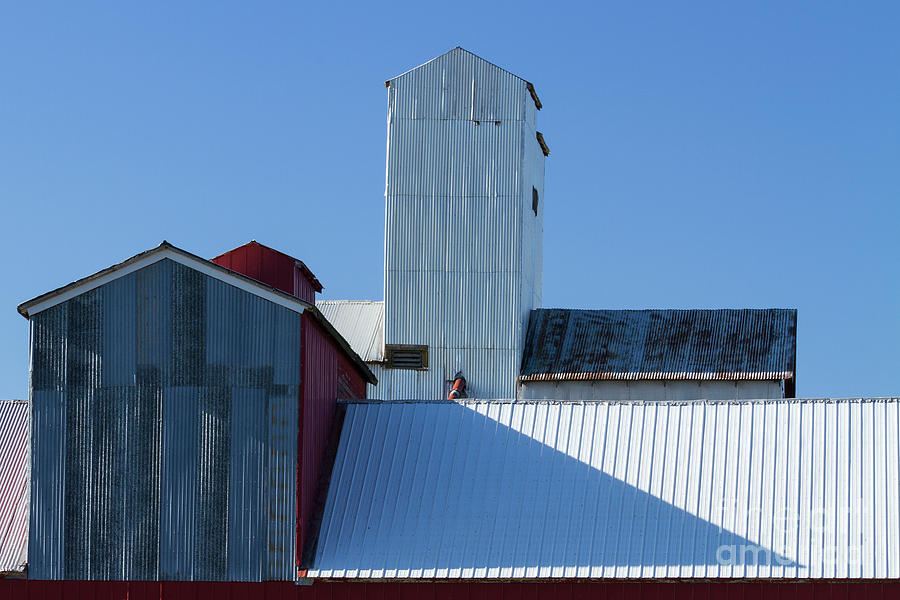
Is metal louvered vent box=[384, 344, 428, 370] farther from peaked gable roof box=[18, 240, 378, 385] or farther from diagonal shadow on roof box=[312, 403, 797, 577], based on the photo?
peaked gable roof box=[18, 240, 378, 385]

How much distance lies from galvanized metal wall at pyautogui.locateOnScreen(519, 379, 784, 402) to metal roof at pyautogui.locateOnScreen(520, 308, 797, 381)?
12.0 inches

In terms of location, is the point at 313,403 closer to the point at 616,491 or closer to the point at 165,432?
the point at 165,432

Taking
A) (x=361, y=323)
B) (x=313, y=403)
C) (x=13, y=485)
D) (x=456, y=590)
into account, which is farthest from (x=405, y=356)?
(x=456, y=590)

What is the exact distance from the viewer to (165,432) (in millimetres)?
31484

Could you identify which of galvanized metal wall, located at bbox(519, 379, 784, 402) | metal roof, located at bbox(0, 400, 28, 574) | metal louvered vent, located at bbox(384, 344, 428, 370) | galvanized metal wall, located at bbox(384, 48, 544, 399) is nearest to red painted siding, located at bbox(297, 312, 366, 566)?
metal roof, located at bbox(0, 400, 28, 574)

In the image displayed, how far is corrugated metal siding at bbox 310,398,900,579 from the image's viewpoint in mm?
29625

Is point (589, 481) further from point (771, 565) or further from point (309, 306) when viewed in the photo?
point (309, 306)

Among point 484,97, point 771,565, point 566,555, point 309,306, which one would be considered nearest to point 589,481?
point 566,555

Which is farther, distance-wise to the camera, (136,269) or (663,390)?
(663,390)

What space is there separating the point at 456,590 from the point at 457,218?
2681 centimetres

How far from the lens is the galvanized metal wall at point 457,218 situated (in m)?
55.2

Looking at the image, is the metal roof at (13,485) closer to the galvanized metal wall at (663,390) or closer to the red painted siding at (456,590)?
the red painted siding at (456,590)

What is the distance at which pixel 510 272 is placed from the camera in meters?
55.4

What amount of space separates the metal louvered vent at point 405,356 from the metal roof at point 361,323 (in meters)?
0.30
